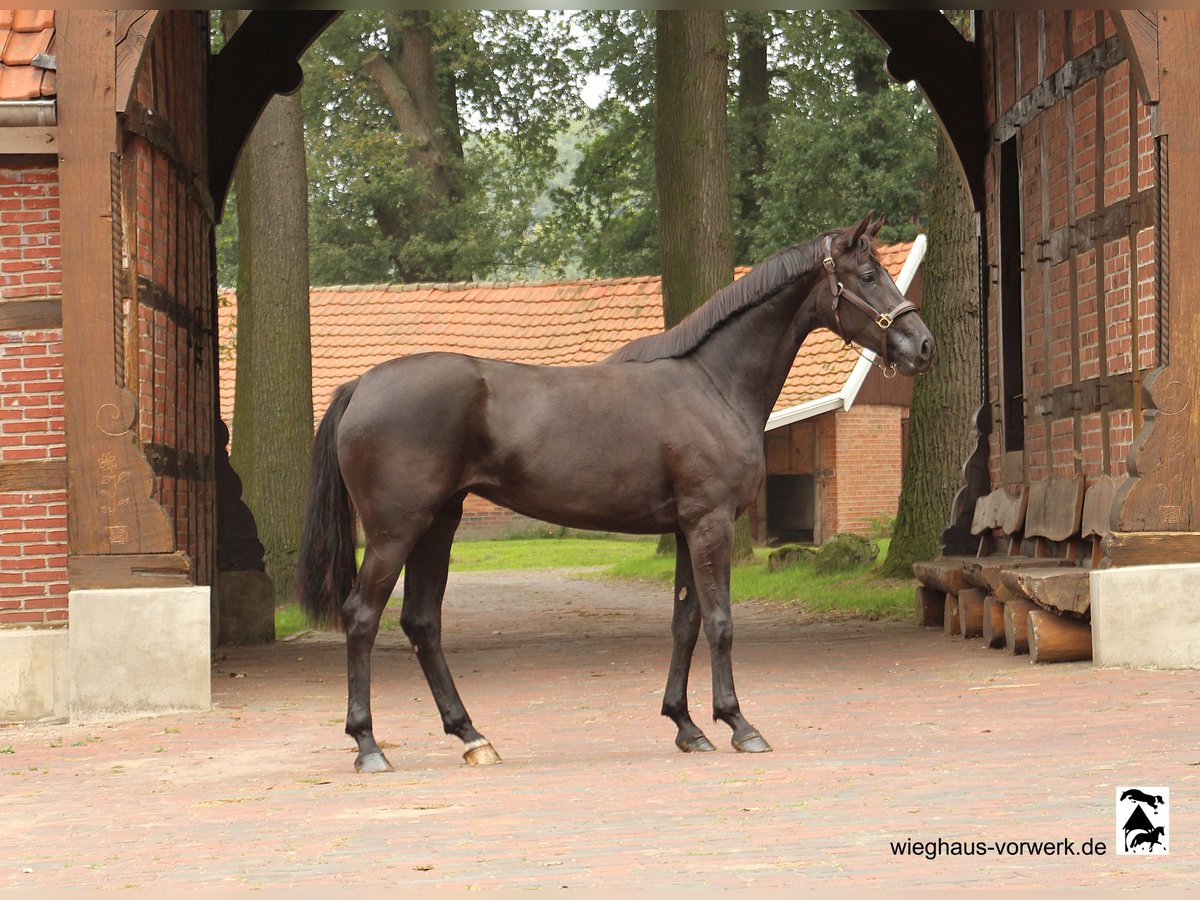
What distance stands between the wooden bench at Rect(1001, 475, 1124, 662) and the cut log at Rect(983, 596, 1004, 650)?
0.46m

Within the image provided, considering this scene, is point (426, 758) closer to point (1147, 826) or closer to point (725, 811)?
point (725, 811)

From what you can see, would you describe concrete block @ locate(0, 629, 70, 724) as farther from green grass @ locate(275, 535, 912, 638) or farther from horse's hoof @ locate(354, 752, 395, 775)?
horse's hoof @ locate(354, 752, 395, 775)

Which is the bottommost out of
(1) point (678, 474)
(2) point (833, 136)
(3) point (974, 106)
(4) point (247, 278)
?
(1) point (678, 474)

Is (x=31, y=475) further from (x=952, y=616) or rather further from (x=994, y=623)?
(x=952, y=616)

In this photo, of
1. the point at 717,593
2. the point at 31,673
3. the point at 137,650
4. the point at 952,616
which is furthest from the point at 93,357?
the point at 952,616

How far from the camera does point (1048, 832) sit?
485 centimetres

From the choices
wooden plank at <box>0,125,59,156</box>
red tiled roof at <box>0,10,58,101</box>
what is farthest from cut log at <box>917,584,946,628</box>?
red tiled roof at <box>0,10,58,101</box>

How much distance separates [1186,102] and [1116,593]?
9.46 feet

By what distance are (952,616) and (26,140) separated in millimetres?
7265

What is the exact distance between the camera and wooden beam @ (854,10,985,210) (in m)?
13.4

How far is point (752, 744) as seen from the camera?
22.3 ft

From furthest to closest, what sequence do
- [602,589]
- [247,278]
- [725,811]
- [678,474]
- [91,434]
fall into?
[602,589]
[247,278]
[91,434]
[678,474]
[725,811]

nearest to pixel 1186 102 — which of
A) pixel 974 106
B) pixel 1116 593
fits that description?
pixel 1116 593

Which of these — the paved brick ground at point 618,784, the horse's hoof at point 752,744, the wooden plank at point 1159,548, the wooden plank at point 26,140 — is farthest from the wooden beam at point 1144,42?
the wooden plank at point 26,140
